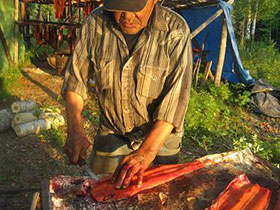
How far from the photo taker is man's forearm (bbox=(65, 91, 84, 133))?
207cm

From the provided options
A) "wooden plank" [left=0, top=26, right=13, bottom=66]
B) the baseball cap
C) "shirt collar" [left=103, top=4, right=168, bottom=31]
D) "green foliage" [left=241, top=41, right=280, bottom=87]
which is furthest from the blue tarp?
the baseball cap

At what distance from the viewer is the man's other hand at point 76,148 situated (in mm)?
1959

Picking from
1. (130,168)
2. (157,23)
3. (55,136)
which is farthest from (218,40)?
(130,168)

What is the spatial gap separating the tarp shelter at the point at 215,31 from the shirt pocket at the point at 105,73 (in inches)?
249

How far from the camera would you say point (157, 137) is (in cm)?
194

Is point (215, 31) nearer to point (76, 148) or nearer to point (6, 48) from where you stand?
point (6, 48)

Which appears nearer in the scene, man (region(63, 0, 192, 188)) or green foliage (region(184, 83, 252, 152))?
man (region(63, 0, 192, 188))

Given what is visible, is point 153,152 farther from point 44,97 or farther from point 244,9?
point 244,9

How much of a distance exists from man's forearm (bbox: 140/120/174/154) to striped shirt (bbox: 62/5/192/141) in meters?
0.04

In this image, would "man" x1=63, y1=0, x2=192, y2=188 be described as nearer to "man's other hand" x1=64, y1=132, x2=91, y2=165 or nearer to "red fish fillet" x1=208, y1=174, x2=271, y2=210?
"man's other hand" x1=64, y1=132, x2=91, y2=165

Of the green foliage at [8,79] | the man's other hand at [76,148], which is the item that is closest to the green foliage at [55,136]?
the green foliage at [8,79]

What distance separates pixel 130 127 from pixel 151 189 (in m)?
0.60

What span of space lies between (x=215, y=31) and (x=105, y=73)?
764 cm

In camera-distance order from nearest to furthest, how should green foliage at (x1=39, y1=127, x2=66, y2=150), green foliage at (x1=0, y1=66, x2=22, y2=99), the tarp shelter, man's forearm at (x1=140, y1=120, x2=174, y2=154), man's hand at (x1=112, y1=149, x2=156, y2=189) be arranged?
1. man's hand at (x1=112, y1=149, x2=156, y2=189)
2. man's forearm at (x1=140, y1=120, x2=174, y2=154)
3. green foliage at (x1=39, y1=127, x2=66, y2=150)
4. green foliage at (x1=0, y1=66, x2=22, y2=99)
5. the tarp shelter
